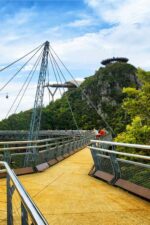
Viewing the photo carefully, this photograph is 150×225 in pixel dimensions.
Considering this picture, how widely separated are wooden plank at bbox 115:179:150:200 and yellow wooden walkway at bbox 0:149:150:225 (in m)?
0.14

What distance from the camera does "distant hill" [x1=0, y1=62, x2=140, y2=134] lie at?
162 m

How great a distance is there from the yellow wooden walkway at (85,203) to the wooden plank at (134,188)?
142 mm

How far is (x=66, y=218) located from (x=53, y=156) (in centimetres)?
1311

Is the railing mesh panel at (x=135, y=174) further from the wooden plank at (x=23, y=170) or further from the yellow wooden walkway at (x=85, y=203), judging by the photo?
the wooden plank at (x=23, y=170)

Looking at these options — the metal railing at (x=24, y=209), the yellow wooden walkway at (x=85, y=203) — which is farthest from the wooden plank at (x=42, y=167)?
the metal railing at (x=24, y=209)

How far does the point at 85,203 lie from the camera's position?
8.81 metres

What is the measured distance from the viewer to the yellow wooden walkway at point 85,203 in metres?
7.30

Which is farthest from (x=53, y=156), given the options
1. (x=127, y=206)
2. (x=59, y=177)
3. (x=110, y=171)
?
(x=127, y=206)

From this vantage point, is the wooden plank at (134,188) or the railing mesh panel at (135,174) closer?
the wooden plank at (134,188)

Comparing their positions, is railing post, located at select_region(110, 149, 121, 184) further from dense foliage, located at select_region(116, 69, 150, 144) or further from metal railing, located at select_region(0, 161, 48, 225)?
dense foliage, located at select_region(116, 69, 150, 144)

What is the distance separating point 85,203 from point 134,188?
5.69 ft

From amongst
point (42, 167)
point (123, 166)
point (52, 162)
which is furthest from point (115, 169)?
point (52, 162)

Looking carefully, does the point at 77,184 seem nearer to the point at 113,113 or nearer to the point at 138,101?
the point at 138,101

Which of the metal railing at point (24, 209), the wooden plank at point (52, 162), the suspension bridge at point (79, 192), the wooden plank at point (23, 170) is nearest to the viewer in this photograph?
the metal railing at point (24, 209)
